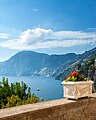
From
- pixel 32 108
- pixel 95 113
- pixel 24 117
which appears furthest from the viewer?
pixel 95 113

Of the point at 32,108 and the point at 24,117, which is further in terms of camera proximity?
the point at 32,108

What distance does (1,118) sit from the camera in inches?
109

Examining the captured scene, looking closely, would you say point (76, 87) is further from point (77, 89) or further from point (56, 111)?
point (56, 111)

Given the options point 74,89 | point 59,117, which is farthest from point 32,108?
point 74,89

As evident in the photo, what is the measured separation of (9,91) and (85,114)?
1750 cm

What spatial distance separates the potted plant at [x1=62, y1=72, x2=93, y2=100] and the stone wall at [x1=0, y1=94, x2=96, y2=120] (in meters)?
0.09

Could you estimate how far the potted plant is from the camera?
3.79 meters

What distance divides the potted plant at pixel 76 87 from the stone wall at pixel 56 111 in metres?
0.09

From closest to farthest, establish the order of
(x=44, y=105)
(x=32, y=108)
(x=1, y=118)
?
(x=1, y=118) → (x=32, y=108) → (x=44, y=105)

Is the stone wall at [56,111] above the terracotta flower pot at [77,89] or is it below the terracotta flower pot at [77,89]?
below

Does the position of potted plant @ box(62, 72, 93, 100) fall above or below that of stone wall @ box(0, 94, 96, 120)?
above

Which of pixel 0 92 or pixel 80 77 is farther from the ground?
pixel 80 77

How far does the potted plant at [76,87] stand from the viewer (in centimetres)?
379

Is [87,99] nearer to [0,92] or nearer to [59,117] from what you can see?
[59,117]
